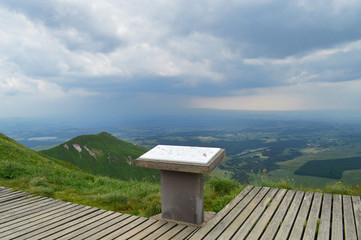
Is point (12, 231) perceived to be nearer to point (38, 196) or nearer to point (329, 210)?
point (38, 196)

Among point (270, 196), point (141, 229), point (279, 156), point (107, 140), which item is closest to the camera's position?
point (141, 229)

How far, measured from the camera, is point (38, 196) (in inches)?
239

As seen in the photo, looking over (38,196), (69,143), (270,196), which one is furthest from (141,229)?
(69,143)

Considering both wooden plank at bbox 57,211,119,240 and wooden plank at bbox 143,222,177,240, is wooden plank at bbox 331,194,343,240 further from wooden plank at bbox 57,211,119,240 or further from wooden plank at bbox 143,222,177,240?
wooden plank at bbox 57,211,119,240

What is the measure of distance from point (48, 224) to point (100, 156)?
2839 inches

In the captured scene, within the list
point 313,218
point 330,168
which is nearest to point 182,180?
point 313,218

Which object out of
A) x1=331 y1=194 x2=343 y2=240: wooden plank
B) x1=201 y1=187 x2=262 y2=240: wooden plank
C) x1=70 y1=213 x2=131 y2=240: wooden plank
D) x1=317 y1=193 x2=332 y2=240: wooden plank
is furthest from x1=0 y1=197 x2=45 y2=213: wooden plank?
x1=331 y1=194 x2=343 y2=240: wooden plank

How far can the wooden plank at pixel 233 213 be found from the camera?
381cm

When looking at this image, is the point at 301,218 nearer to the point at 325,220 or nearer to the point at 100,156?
the point at 325,220

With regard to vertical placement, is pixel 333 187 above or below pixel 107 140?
above

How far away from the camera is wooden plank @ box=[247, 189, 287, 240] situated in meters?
3.67

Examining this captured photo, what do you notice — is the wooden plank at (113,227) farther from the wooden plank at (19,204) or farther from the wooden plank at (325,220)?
the wooden plank at (325,220)

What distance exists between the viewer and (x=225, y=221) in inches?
166

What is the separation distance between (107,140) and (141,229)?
8480 cm
